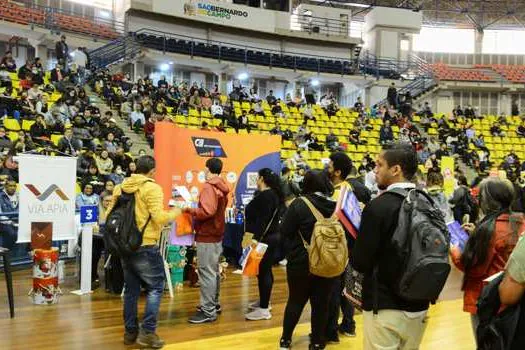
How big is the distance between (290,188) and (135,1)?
54.5 ft

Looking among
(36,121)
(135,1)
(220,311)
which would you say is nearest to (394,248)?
(220,311)

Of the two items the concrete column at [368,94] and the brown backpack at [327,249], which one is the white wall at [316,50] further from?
the brown backpack at [327,249]

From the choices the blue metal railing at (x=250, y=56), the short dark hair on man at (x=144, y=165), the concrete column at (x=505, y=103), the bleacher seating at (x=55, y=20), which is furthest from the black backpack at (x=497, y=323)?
the concrete column at (x=505, y=103)

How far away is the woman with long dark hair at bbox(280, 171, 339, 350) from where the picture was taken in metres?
3.86

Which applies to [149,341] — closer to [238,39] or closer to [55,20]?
[55,20]

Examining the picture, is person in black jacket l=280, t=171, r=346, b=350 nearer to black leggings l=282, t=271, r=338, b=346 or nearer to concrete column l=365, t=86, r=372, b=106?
black leggings l=282, t=271, r=338, b=346

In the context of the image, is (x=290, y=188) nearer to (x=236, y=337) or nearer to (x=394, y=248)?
(x=236, y=337)

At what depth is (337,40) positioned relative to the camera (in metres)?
24.9

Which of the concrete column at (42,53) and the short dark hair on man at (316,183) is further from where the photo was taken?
the concrete column at (42,53)

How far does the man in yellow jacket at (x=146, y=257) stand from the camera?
13.6 ft

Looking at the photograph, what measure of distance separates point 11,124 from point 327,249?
8603mm

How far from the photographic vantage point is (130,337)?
14.1ft

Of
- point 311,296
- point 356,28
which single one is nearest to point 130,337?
point 311,296

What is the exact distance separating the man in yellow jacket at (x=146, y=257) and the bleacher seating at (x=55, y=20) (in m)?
15.2
